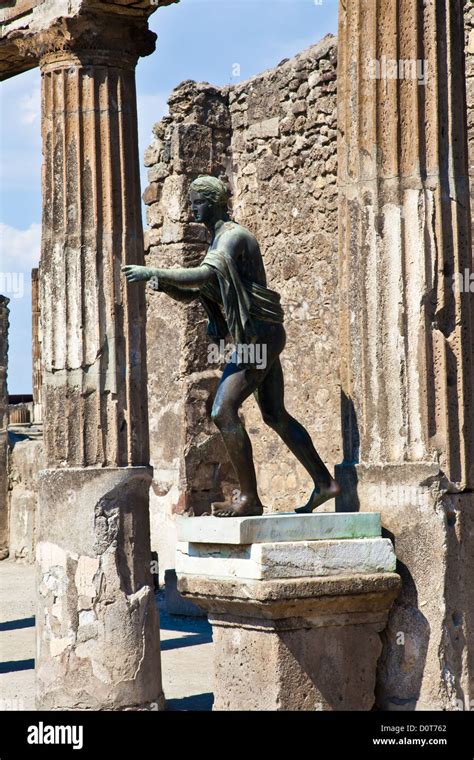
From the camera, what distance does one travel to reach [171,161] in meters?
11.8

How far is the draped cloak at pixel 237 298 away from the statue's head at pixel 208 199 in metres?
0.29

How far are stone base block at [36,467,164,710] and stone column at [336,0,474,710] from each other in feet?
6.16

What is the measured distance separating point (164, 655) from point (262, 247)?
416 centimetres

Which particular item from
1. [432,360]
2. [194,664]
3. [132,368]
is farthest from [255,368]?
Answer: [194,664]

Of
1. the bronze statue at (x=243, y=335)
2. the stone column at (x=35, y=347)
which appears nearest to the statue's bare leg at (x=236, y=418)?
the bronze statue at (x=243, y=335)

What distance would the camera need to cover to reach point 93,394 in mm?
7035

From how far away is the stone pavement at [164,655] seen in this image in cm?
763

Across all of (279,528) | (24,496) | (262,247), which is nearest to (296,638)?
(279,528)

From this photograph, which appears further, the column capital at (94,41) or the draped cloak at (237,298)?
the column capital at (94,41)

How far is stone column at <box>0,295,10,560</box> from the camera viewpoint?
14.6 metres
